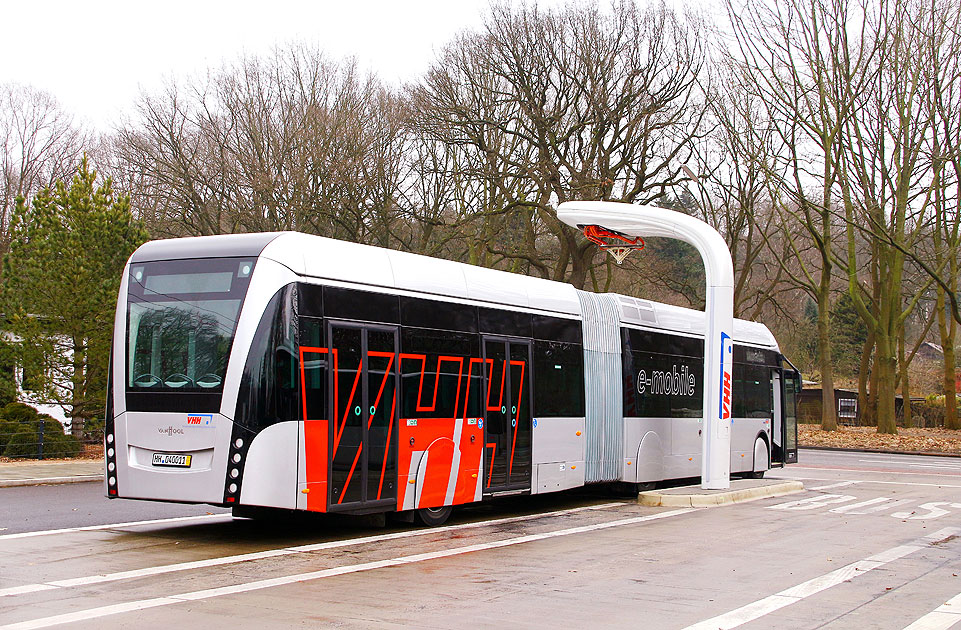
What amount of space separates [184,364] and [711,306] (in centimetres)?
1013

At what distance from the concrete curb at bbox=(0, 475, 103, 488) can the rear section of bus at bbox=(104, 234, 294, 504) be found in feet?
26.6

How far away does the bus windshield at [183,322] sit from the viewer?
36.1 feet

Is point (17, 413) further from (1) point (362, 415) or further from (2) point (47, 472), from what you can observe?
(1) point (362, 415)

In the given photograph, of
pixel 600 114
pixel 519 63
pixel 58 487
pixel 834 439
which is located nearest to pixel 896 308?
pixel 834 439

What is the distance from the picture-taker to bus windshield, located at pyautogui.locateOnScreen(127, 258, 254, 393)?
10992mm

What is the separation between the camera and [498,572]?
9.98 metres

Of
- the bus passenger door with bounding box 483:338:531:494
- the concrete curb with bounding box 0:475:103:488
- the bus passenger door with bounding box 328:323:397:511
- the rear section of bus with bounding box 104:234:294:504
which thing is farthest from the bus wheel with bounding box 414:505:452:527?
the concrete curb with bounding box 0:475:103:488

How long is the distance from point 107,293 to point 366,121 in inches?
659

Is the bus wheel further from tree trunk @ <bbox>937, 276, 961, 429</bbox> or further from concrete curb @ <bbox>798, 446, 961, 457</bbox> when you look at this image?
tree trunk @ <bbox>937, 276, 961, 429</bbox>

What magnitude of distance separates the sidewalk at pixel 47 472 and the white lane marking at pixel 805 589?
556 inches

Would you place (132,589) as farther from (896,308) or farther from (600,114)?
(896,308)

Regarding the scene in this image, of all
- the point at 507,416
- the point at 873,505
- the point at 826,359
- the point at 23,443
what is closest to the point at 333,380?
the point at 507,416

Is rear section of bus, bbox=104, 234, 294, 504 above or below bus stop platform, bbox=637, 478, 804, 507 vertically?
above

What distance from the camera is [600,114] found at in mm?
35375
